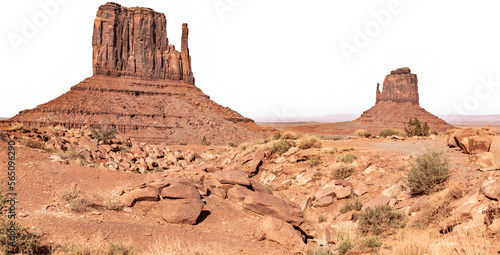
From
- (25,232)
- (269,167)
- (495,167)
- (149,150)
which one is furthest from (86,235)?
(149,150)

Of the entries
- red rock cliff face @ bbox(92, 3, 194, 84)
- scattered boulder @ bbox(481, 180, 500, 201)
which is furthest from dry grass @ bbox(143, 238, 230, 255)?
red rock cliff face @ bbox(92, 3, 194, 84)

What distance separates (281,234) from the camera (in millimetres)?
8711

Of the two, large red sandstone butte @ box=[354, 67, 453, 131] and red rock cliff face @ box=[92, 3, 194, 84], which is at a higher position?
red rock cliff face @ box=[92, 3, 194, 84]

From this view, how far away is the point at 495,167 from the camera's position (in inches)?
441

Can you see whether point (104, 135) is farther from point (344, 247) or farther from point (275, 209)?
point (344, 247)

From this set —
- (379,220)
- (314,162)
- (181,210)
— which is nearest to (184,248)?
(181,210)

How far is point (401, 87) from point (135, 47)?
89.8 metres

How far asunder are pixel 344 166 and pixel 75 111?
67.8 m

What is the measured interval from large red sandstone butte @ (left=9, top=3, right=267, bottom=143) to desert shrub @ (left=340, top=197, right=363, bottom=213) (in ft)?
185

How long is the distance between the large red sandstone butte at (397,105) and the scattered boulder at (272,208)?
101 m

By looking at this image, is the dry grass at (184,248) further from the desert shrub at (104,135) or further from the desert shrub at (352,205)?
the desert shrub at (104,135)

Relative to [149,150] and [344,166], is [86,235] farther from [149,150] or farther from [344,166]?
[149,150]

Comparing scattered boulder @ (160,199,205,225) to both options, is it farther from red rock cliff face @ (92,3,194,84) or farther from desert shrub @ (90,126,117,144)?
red rock cliff face @ (92,3,194,84)

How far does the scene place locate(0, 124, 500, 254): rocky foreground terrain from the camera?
23.1 feet
